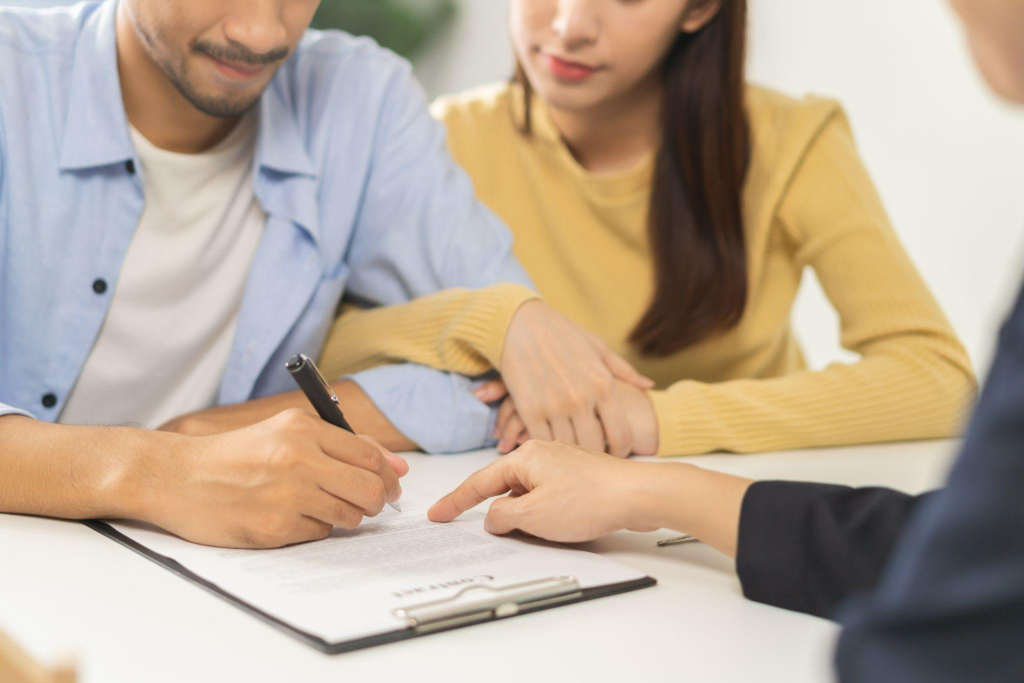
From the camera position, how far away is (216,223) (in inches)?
51.4

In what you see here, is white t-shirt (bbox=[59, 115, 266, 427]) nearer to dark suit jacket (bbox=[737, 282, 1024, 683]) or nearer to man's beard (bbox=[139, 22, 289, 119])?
man's beard (bbox=[139, 22, 289, 119])

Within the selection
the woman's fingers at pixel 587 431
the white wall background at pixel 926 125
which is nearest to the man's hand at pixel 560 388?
the woman's fingers at pixel 587 431

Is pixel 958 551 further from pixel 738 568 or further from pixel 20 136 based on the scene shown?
pixel 20 136

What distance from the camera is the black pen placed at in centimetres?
83

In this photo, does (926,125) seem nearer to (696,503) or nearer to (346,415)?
(346,415)

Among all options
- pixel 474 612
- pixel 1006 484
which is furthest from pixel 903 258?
pixel 1006 484

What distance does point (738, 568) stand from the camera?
72cm

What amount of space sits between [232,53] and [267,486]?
2.05 ft

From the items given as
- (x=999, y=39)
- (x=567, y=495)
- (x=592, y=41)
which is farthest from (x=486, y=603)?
(x=592, y=41)

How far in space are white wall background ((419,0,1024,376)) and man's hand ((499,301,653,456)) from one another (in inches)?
58.9

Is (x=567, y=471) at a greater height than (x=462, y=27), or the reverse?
(x=462, y=27)

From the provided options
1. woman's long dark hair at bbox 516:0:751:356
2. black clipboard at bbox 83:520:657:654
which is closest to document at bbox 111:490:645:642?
black clipboard at bbox 83:520:657:654

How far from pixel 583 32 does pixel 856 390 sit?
0.65 m

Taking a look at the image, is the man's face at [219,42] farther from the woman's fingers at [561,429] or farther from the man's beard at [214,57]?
the woman's fingers at [561,429]
